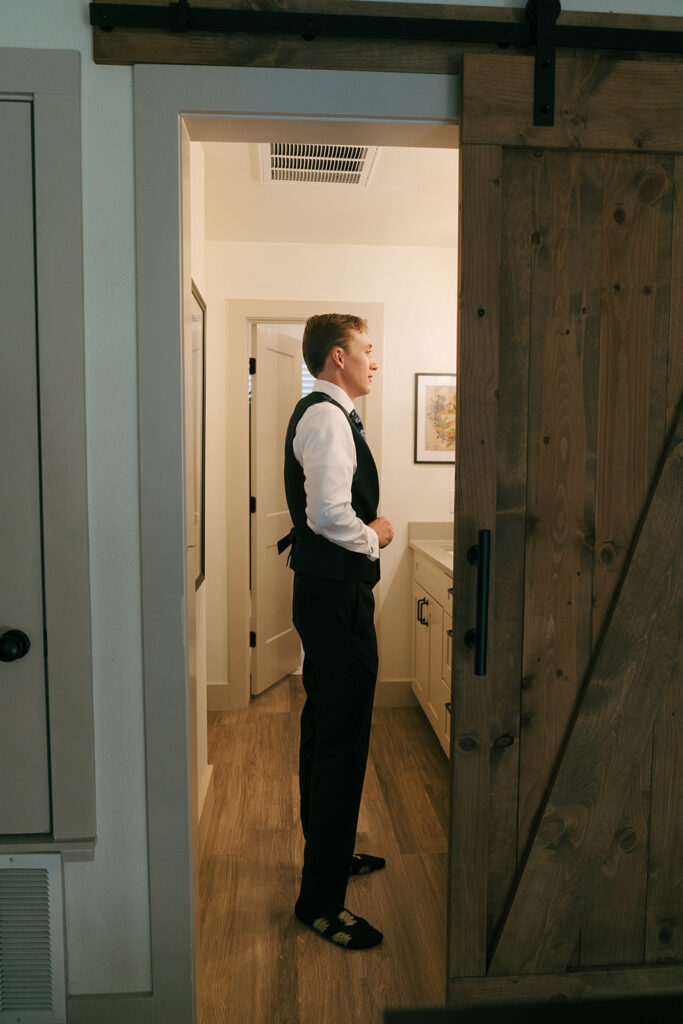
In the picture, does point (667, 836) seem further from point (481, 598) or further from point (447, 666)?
point (447, 666)

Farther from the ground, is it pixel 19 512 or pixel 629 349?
pixel 629 349

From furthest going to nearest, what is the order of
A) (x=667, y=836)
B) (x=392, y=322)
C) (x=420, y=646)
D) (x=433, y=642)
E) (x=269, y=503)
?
(x=269, y=503) → (x=392, y=322) → (x=420, y=646) → (x=433, y=642) → (x=667, y=836)

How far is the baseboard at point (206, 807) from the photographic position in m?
2.46

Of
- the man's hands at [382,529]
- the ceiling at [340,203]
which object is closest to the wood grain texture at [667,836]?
the man's hands at [382,529]

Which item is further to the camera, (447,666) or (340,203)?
(340,203)

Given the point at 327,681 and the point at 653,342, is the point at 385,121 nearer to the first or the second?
the point at 653,342

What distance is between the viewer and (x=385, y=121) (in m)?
1.51

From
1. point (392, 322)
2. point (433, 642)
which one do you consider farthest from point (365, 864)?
point (392, 322)

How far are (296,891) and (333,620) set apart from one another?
99 centimetres

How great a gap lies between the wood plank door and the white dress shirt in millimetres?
433

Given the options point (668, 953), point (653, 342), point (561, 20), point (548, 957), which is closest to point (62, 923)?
point (548, 957)

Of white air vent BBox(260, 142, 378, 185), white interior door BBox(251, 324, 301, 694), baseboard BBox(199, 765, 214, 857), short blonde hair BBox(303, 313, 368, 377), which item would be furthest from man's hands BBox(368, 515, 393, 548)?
white interior door BBox(251, 324, 301, 694)

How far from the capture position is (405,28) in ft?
4.76

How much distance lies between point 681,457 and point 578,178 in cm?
67
